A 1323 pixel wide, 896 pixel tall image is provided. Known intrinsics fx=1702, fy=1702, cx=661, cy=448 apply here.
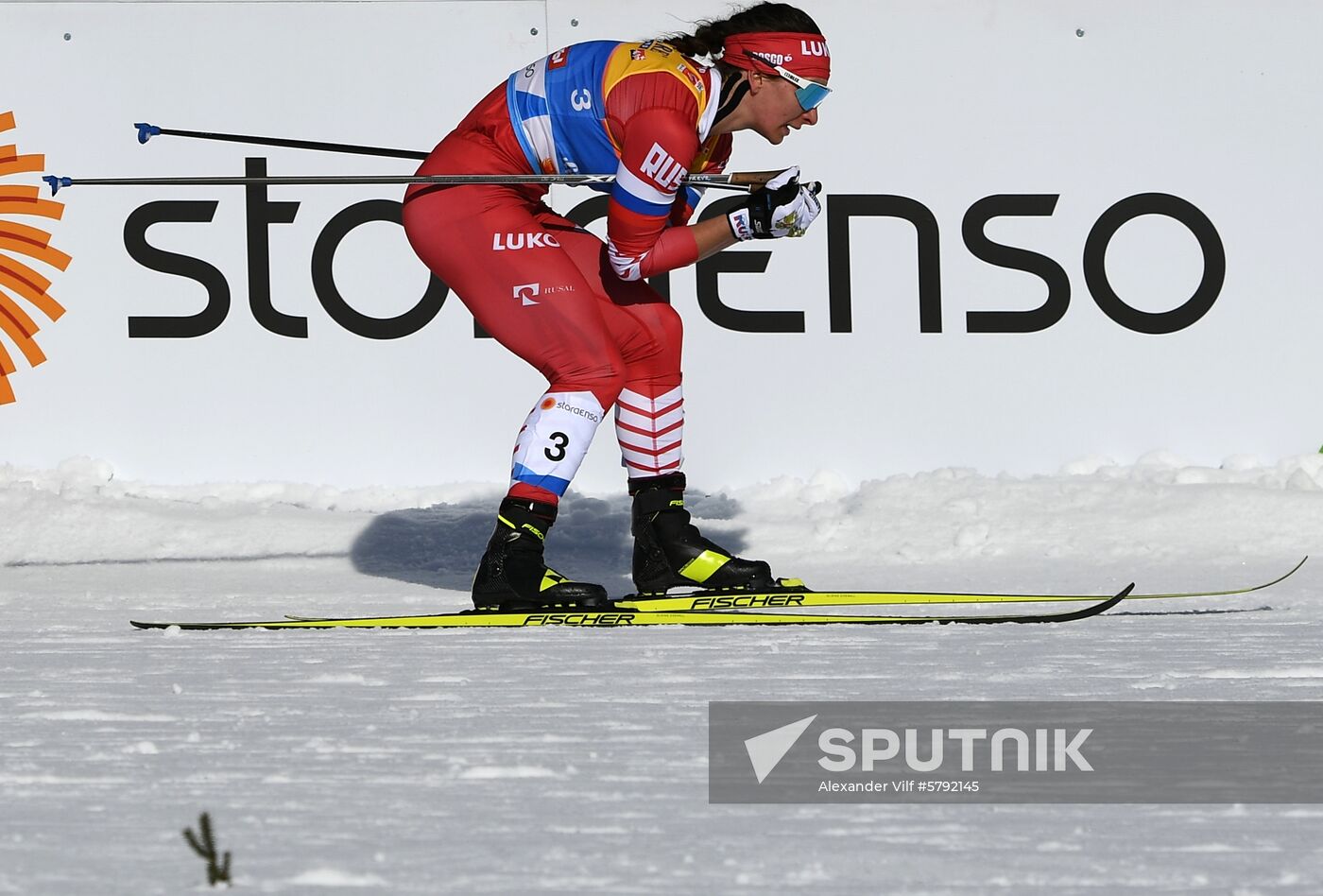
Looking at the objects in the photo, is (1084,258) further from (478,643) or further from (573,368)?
(478,643)

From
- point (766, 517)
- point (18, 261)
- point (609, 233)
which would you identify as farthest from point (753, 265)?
point (18, 261)

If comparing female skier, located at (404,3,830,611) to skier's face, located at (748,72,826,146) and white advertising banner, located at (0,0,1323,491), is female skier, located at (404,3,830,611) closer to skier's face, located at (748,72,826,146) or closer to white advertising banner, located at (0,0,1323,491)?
skier's face, located at (748,72,826,146)

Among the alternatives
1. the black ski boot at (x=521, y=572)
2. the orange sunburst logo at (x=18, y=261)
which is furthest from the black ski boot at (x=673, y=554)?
the orange sunburst logo at (x=18, y=261)

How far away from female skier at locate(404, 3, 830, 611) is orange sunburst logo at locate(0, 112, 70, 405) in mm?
2619

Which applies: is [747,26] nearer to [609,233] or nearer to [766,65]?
[766,65]

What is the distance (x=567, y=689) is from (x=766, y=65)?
1737 millimetres

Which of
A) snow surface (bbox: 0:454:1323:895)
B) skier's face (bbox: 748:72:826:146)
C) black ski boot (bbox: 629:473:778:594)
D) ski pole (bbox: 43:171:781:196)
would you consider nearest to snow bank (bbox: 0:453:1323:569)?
snow surface (bbox: 0:454:1323:895)

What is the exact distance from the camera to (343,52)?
620cm

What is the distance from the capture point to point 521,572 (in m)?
3.76

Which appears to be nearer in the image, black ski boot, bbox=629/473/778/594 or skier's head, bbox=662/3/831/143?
skier's head, bbox=662/3/831/143

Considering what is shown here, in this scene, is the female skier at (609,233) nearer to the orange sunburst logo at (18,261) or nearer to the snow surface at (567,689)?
the snow surface at (567,689)

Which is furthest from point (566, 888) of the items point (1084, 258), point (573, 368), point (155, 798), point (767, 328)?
point (1084, 258)

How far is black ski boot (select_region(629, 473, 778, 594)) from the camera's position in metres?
4.03

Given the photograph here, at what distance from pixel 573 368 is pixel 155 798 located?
6.74 feet
